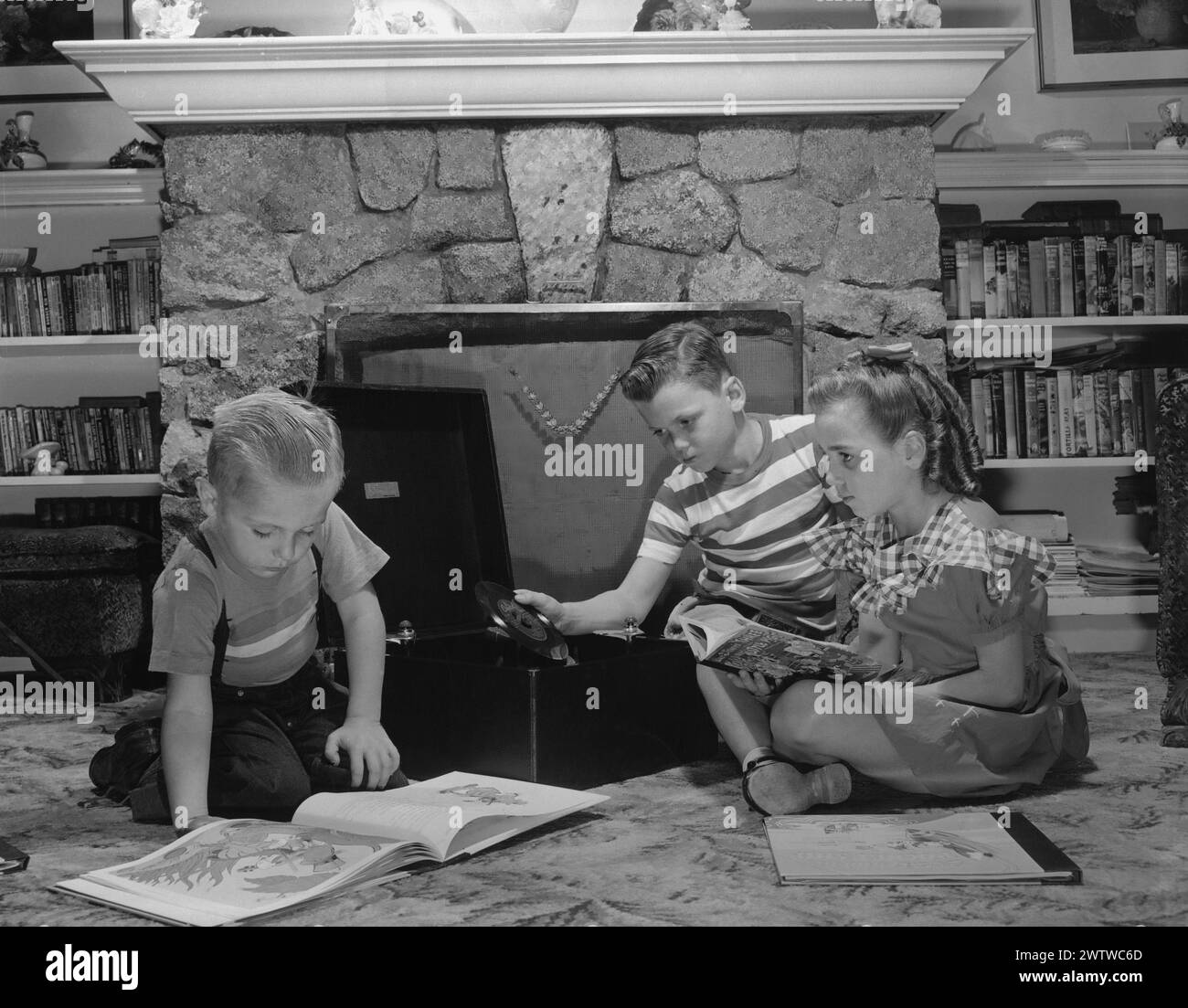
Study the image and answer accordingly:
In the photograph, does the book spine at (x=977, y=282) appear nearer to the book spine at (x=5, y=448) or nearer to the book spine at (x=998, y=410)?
the book spine at (x=998, y=410)

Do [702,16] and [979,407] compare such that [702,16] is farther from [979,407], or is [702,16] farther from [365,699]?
[365,699]

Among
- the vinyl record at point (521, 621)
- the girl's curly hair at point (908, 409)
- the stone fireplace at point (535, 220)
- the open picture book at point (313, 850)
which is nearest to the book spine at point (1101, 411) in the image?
the stone fireplace at point (535, 220)

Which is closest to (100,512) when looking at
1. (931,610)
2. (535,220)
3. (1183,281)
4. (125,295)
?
(125,295)

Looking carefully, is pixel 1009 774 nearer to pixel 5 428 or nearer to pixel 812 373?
pixel 812 373

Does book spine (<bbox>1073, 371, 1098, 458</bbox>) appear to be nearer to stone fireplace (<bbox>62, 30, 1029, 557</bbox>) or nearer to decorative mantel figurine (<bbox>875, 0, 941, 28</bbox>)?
stone fireplace (<bbox>62, 30, 1029, 557</bbox>)

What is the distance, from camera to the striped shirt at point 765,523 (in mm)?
1636

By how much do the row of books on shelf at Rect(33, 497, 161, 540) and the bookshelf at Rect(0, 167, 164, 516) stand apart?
0.13ft

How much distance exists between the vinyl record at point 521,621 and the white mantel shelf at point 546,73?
0.96m

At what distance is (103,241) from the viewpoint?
2586 millimetres

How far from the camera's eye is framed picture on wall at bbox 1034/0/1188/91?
2234 millimetres

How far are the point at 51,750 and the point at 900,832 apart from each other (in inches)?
50.9

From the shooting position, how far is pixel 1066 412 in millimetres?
2457

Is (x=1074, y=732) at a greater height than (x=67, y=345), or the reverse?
(x=67, y=345)

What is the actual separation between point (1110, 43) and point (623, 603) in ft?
5.02
